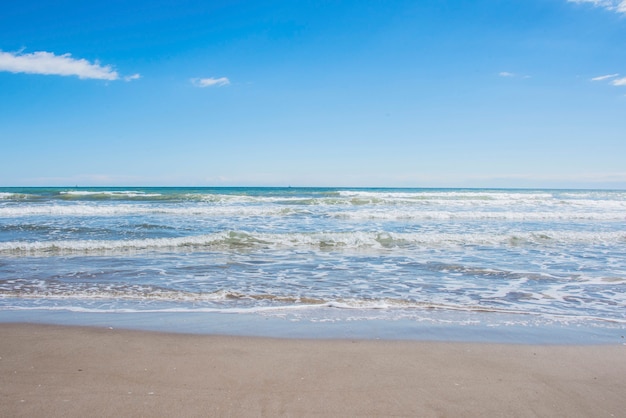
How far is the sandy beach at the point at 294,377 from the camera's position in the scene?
312 cm

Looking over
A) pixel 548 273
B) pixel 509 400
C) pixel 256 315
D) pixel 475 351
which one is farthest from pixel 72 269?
pixel 548 273

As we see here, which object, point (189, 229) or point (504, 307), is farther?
point (189, 229)

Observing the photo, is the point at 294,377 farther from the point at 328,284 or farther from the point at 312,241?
the point at 312,241

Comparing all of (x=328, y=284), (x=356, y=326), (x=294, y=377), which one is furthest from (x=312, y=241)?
(x=294, y=377)

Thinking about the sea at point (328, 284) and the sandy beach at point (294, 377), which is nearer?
the sandy beach at point (294, 377)

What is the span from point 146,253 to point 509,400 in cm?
977

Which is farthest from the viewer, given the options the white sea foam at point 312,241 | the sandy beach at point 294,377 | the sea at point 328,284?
the white sea foam at point 312,241

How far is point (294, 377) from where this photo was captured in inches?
144

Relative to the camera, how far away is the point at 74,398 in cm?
321

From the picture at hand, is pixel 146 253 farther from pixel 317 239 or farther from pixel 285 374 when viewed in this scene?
pixel 285 374

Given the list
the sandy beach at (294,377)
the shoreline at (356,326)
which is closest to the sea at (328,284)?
the shoreline at (356,326)

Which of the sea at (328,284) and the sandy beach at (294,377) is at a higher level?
the sandy beach at (294,377)

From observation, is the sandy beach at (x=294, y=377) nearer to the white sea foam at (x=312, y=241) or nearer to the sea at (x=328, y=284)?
the sea at (x=328, y=284)

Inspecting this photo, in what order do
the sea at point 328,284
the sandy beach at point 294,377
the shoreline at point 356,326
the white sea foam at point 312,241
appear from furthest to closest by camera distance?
the white sea foam at point 312,241
the sea at point 328,284
the shoreline at point 356,326
the sandy beach at point 294,377
